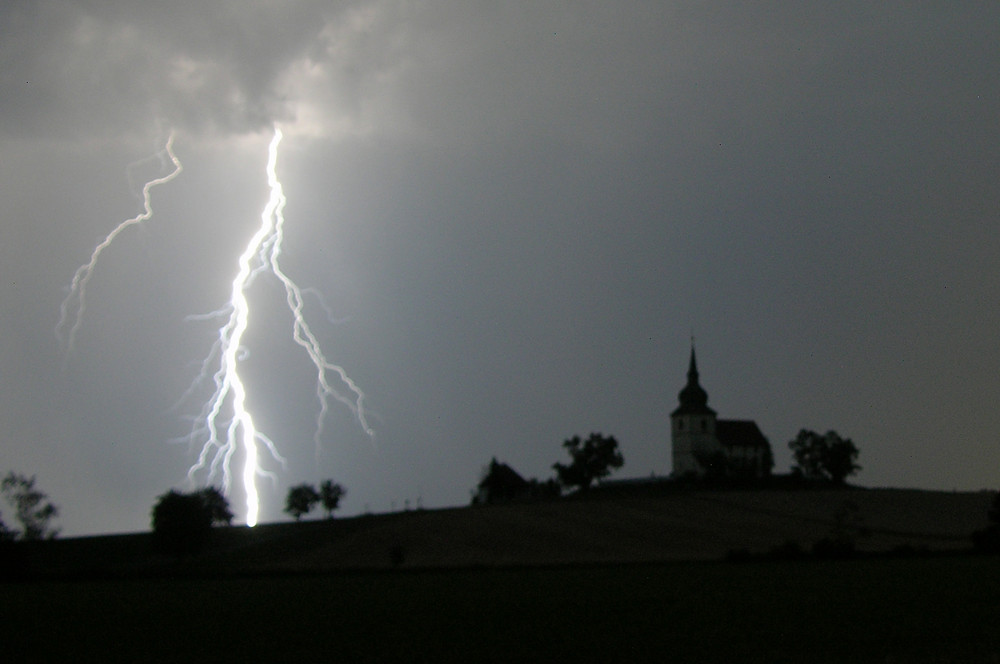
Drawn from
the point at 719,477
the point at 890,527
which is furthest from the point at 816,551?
the point at 719,477

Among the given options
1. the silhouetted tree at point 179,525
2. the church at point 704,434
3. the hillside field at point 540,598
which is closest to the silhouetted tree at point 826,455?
the church at point 704,434

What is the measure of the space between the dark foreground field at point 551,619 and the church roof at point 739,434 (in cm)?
10597

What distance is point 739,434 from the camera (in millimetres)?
149000

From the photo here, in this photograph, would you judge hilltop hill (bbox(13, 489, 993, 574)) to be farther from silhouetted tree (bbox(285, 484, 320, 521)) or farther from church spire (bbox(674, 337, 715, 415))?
church spire (bbox(674, 337, 715, 415))

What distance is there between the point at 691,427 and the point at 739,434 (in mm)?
6671

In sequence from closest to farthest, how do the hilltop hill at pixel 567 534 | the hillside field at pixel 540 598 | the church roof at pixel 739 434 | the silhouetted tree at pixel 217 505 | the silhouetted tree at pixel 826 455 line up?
the hillside field at pixel 540 598 < the hilltop hill at pixel 567 534 < the silhouetted tree at pixel 217 505 < the silhouetted tree at pixel 826 455 < the church roof at pixel 739 434

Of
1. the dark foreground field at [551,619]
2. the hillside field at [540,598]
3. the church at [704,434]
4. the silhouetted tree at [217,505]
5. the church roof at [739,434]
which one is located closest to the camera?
the dark foreground field at [551,619]

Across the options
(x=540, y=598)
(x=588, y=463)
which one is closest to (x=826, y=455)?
(x=588, y=463)

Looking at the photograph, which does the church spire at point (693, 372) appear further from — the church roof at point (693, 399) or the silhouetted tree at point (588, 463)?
the silhouetted tree at point (588, 463)

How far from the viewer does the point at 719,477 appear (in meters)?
111

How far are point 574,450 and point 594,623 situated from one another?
323 ft

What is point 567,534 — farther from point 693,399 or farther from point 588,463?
point 693,399

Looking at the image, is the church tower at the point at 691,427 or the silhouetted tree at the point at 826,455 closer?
the silhouetted tree at the point at 826,455

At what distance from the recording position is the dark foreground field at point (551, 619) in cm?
1934
